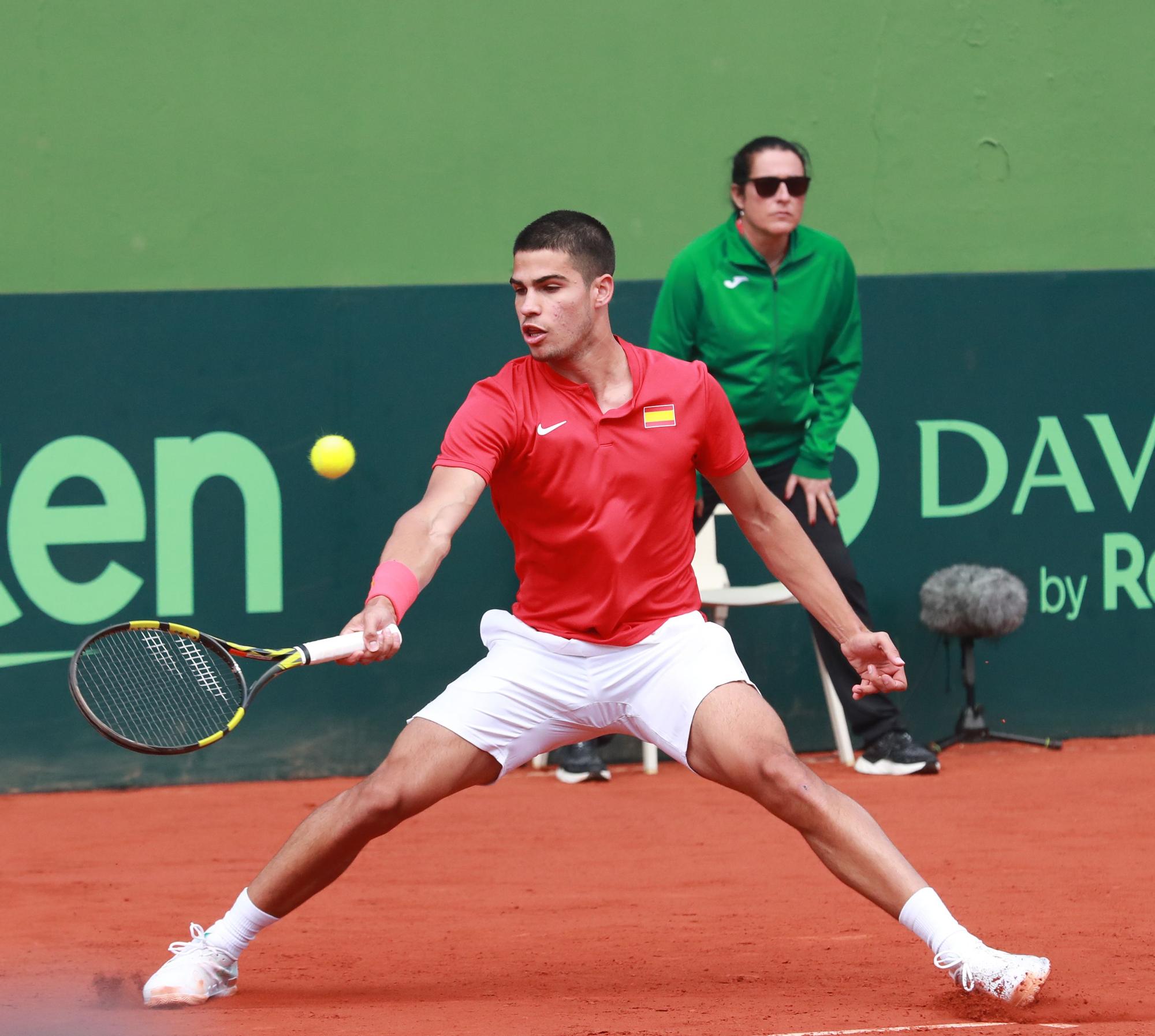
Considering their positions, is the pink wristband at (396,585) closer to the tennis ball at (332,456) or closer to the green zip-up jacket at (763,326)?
the tennis ball at (332,456)

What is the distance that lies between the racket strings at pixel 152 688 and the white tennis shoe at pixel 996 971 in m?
2.02

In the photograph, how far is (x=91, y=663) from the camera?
16.3 ft

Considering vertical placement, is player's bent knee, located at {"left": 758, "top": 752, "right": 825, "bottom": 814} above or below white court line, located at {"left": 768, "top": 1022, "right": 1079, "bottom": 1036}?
above

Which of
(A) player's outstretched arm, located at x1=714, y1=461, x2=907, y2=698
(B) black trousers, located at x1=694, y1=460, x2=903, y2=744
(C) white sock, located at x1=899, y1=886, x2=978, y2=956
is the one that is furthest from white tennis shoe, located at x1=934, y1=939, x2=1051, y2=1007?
(B) black trousers, located at x1=694, y1=460, x2=903, y2=744

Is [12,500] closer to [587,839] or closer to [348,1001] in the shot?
[587,839]

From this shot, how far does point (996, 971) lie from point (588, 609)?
3.72 ft

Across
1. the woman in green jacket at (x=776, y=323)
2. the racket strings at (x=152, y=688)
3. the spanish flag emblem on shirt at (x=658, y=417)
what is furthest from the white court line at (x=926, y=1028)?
the woman in green jacket at (x=776, y=323)

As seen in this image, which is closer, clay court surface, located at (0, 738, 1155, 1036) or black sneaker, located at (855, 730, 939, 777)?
clay court surface, located at (0, 738, 1155, 1036)

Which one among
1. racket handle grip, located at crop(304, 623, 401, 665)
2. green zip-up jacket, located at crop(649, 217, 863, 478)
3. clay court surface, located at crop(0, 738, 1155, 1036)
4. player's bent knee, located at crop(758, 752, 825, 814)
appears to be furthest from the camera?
green zip-up jacket, located at crop(649, 217, 863, 478)

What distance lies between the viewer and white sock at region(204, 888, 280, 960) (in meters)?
3.70

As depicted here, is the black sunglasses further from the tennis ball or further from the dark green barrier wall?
the tennis ball

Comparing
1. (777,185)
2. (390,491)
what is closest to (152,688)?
(390,491)

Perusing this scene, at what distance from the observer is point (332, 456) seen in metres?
5.83

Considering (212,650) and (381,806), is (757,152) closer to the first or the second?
(212,650)
